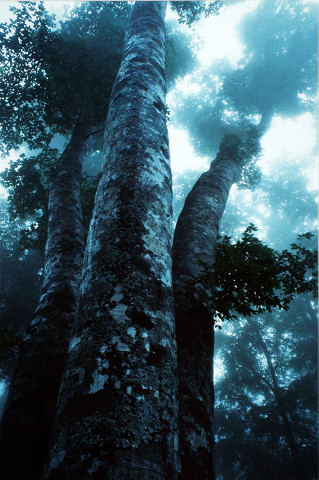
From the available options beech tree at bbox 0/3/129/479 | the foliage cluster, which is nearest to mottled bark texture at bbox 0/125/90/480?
beech tree at bbox 0/3/129/479

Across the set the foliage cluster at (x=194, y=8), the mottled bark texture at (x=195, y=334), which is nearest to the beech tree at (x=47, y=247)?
the mottled bark texture at (x=195, y=334)

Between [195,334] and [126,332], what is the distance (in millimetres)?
1353

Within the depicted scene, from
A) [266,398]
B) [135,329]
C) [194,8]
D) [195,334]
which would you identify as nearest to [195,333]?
[195,334]

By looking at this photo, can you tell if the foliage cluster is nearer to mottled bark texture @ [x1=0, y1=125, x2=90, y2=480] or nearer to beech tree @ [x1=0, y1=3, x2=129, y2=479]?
beech tree @ [x1=0, y1=3, x2=129, y2=479]

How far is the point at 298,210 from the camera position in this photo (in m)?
31.0

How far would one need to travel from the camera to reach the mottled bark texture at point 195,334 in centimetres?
217

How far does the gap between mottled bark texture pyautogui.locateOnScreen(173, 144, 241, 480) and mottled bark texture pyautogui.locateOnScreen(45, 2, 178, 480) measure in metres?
0.39

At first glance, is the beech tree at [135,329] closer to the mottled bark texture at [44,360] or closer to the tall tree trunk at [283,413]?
the mottled bark texture at [44,360]

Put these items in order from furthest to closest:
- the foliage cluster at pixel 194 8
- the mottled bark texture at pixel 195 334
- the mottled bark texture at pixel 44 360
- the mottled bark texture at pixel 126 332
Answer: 1. the foliage cluster at pixel 194 8
2. the mottled bark texture at pixel 44 360
3. the mottled bark texture at pixel 195 334
4. the mottled bark texture at pixel 126 332

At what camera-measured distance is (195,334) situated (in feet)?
9.46

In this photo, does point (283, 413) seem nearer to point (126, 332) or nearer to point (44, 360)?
point (44, 360)

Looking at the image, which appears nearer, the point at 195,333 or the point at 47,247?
the point at 195,333

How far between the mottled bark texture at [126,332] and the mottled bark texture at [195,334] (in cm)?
39

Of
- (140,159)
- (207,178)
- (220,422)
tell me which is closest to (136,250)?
(140,159)
